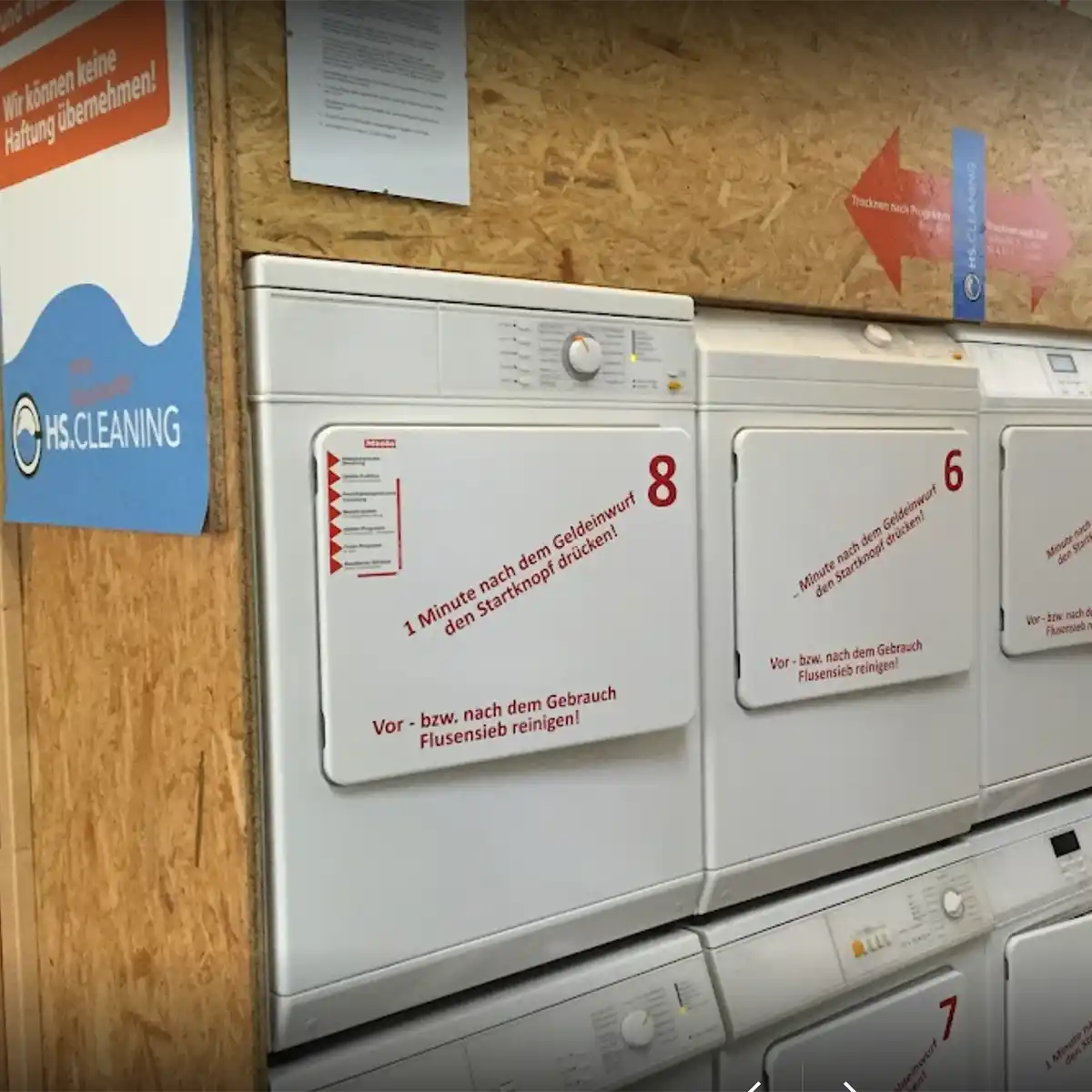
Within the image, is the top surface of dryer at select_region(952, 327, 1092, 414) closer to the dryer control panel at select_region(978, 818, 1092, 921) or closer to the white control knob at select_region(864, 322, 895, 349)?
the white control knob at select_region(864, 322, 895, 349)

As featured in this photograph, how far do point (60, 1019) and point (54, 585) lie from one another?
573 millimetres

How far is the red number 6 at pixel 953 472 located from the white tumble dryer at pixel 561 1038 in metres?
0.77

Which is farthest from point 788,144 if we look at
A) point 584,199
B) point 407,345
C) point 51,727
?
point 51,727

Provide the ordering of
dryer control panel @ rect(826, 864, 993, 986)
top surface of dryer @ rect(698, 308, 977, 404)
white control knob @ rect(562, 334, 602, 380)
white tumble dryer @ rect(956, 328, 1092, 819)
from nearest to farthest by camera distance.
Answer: white control knob @ rect(562, 334, 602, 380)
top surface of dryer @ rect(698, 308, 977, 404)
dryer control panel @ rect(826, 864, 993, 986)
white tumble dryer @ rect(956, 328, 1092, 819)

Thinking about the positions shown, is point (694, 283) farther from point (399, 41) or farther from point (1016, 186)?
point (1016, 186)

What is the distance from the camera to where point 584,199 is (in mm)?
1438

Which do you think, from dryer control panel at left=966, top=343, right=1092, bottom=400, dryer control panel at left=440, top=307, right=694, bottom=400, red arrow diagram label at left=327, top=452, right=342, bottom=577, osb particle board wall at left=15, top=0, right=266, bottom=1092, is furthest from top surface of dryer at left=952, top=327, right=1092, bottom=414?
osb particle board wall at left=15, top=0, right=266, bottom=1092

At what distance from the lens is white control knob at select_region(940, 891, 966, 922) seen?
5.91ft

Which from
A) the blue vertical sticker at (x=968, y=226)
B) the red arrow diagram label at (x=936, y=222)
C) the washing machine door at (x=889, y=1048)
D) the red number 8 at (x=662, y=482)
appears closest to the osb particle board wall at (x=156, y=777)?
the red number 8 at (x=662, y=482)

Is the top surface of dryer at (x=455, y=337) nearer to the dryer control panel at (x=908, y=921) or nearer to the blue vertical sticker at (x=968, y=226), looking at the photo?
the blue vertical sticker at (x=968, y=226)

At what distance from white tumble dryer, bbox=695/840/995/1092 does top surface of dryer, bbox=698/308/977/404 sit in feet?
2.39

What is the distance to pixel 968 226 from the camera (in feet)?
6.23

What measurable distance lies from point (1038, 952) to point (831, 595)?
788mm

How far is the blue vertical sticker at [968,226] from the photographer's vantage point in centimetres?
187
